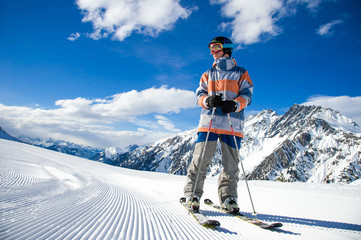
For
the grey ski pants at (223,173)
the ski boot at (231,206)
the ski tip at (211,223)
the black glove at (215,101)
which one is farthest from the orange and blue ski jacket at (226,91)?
the ski tip at (211,223)

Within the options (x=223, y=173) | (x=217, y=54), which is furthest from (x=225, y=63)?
(x=223, y=173)

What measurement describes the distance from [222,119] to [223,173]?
0.98 meters

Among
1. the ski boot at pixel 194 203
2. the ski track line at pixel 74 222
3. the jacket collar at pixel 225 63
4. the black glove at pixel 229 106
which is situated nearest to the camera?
the ski track line at pixel 74 222

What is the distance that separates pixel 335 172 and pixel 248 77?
22338 cm

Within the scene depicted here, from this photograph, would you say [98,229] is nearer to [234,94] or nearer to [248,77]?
[234,94]

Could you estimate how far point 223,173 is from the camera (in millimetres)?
3502

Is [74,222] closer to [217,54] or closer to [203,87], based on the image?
[203,87]

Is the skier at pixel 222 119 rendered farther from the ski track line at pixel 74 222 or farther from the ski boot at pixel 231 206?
the ski track line at pixel 74 222

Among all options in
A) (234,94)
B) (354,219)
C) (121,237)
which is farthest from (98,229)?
(354,219)

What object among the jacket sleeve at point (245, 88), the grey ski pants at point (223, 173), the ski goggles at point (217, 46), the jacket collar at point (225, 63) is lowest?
the grey ski pants at point (223, 173)

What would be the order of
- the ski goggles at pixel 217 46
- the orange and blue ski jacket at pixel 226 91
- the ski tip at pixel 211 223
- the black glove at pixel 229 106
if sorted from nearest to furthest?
the ski tip at pixel 211 223, the black glove at pixel 229 106, the orange and blue ski jacket at pixel 226 91, the ski goggles at pixel 217 46

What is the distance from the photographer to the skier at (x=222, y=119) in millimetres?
3314

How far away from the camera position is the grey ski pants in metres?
3.33

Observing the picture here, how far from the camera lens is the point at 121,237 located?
149cm
